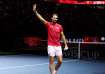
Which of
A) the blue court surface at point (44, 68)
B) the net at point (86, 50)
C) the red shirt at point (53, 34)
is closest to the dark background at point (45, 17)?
the net at point (86, 50)

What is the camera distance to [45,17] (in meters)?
27.0

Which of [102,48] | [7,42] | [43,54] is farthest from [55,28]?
[7,42]

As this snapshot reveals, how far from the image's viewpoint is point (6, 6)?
87.7ft

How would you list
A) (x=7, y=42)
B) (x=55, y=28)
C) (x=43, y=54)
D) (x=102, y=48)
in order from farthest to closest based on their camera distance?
(x=7, y=42) → (x=43, y=54) → (x=102, y=48) → (x=55, y=28)

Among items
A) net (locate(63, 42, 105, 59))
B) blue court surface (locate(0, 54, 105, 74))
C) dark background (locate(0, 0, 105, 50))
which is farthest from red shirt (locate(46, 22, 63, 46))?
dark background (locate(0, 0, 105, 50))

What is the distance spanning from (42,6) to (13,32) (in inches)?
113

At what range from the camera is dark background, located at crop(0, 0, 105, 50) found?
26922 millimetres

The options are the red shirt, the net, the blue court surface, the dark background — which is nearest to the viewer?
the red shirt

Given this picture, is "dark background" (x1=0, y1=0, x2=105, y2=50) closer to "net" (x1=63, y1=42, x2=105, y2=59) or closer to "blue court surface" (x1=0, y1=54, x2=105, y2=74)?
"net" (x1=63, y1=42, x2=105, y2=59)

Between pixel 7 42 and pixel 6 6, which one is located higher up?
pixel 6 6

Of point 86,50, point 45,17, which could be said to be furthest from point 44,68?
point 45,17

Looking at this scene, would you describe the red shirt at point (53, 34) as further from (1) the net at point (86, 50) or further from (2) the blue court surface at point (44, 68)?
(1) the net at point (86, 50)

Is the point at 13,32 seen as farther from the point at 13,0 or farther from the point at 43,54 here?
the point at 43,54

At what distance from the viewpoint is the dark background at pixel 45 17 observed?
26.9 metres
